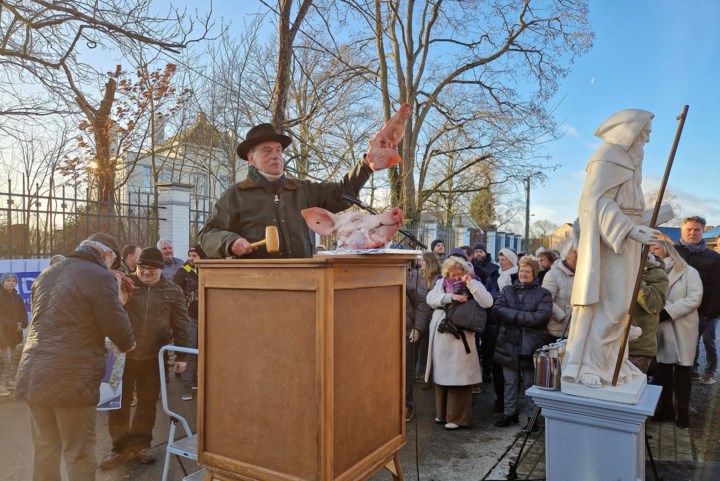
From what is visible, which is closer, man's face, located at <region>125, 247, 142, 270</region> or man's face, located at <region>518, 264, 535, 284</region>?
man's face, located at <region>518, 264, 535, 284</region>

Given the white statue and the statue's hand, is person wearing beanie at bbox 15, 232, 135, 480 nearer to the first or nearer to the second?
the white statue

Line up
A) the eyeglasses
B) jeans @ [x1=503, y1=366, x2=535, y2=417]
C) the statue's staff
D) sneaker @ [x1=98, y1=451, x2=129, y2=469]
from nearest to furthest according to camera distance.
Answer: the statue's staff < sneaker @ [x1=98, y1=451, x2=129, y2=469] < the eyeglasses < jeans @ [x1=503, y1=366, x2=535, y2=417]

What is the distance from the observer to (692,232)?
628cm

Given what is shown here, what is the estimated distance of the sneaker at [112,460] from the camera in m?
4.18

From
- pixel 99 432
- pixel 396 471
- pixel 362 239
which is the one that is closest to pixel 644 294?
pixel 396 471

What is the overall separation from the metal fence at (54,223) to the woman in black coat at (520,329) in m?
6.38

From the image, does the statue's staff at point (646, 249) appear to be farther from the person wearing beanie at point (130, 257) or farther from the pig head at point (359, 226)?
the person wearing beanie at point (130, 257)

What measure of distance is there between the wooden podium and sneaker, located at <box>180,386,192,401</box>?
4.50 metres

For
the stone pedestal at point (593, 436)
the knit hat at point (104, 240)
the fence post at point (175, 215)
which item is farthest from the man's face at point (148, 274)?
the fence post at point (175, 215)

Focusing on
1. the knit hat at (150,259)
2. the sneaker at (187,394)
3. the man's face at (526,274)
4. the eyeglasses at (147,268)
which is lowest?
the sneaker at (187,394)

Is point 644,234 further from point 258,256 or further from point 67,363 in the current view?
point 67,363

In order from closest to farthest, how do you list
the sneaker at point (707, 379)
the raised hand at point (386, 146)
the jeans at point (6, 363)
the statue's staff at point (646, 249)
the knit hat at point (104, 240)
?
1. the raised hand at point (386, 146)
2. the statue's staff at point (646, 249)
3. the knit hat at point (104, 240)
4. the jeans at point (6, 363)
5. the sneaker at point (707, 379)

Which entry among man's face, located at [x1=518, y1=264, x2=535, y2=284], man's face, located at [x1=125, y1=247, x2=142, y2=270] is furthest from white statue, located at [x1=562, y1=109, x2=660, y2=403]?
man's face, located at [x1=125, y1=247, x2=142, y2=270]

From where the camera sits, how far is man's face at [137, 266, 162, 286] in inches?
180
